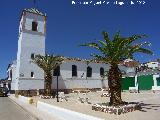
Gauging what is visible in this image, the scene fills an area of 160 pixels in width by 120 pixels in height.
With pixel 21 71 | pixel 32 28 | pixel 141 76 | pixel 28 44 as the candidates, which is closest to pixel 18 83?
pixel 21 71

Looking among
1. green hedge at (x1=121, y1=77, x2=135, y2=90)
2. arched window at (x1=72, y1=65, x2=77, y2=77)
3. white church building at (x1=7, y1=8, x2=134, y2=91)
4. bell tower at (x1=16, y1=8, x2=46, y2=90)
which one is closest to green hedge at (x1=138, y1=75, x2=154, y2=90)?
green hedge at (x1=121, y1=77, x2=135, y2=90)

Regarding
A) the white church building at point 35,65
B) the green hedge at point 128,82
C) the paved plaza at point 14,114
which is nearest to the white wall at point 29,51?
the white church building at point 35,65

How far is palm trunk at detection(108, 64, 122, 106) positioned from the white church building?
21.3 metres

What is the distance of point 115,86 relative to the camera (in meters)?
15.9

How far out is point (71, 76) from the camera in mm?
44781

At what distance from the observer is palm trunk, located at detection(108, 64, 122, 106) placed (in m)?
15.6

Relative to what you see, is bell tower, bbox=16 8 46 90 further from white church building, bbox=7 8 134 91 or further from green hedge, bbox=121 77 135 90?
green hedge, bbox=121 77 135 90

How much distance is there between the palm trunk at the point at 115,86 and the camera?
15633 millimetres

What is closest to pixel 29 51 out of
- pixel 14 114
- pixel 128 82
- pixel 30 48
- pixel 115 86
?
pixel 30 48

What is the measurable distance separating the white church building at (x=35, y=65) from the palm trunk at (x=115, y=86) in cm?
2134

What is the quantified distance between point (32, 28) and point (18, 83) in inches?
388

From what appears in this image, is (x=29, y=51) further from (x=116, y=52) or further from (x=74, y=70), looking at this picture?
(x=116, y=52)

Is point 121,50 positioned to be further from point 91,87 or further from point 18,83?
point 91,87

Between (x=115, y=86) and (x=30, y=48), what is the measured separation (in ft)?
89.9
